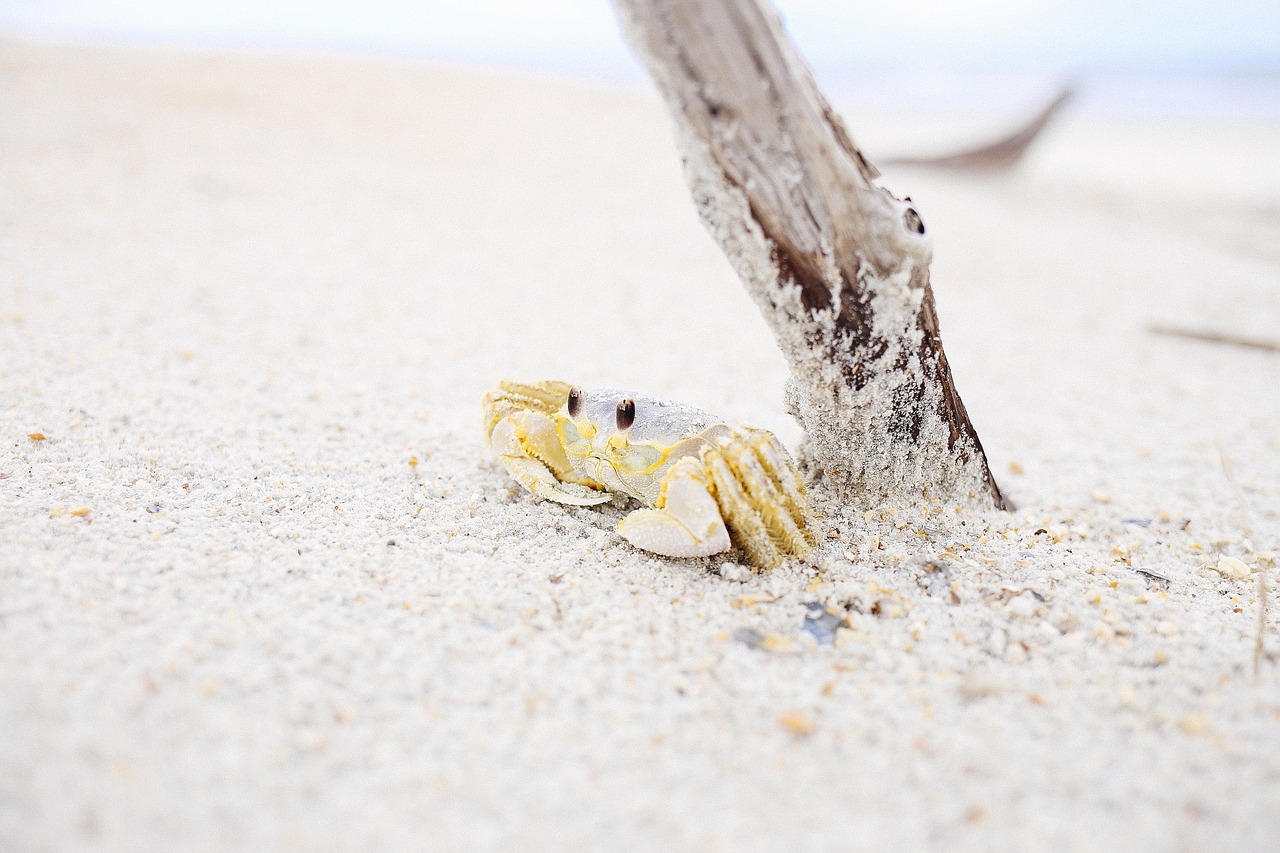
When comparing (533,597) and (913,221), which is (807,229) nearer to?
(913,221)

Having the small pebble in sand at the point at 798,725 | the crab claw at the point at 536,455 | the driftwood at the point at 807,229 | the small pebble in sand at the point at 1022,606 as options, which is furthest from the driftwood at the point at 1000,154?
the small pebble in sand at the point at 798,725

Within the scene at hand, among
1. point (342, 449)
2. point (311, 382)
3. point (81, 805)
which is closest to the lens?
point (81, 805)

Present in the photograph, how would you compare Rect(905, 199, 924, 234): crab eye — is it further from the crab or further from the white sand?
the white sand

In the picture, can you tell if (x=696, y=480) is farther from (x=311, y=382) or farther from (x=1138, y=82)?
(x=1138, y=82)

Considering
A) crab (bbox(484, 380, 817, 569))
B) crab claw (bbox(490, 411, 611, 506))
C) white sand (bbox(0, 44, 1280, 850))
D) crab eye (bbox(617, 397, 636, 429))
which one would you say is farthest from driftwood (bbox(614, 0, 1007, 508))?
crab claw (bbox(490, 411, 611, 506))

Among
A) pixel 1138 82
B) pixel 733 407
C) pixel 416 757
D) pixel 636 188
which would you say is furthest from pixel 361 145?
pixel 1138 82

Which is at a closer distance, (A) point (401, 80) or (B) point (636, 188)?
(B) point (636, 188)
